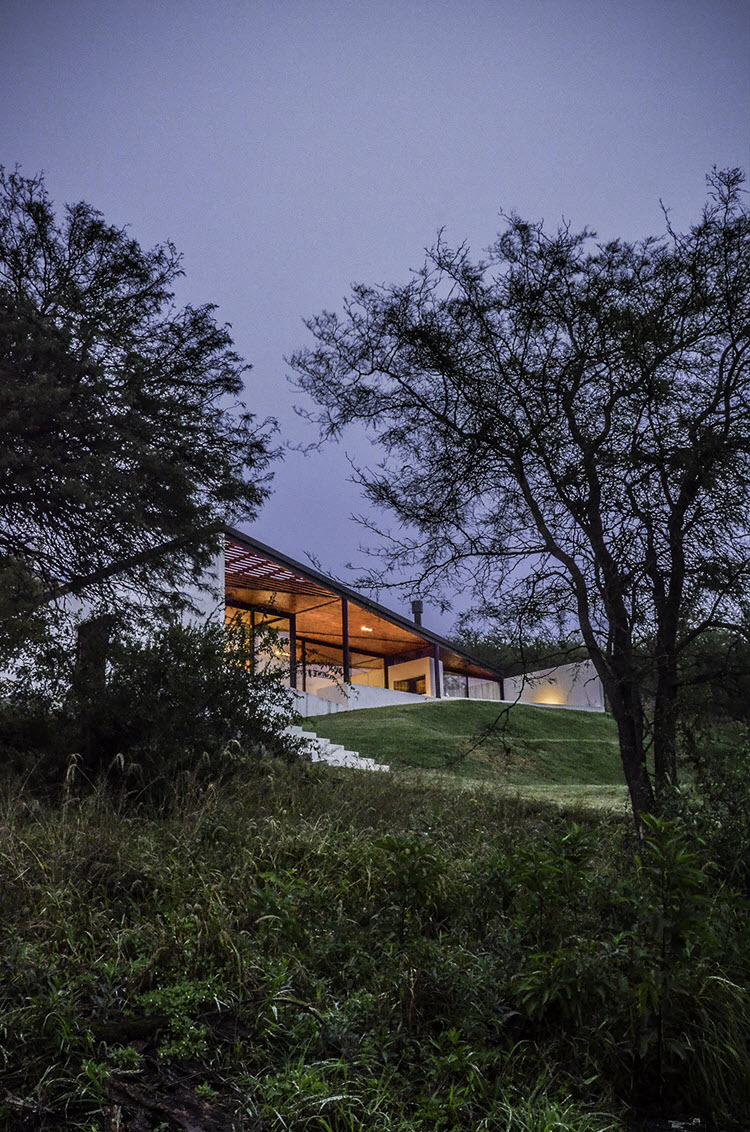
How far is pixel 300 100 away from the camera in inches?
3691

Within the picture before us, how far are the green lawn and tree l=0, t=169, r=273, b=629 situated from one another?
6355 mm

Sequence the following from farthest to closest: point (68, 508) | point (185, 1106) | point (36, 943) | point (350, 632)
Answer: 1. point (350, 632)
2. point (68, 508)
3. point (36, 943)
4. point (185, 1106)

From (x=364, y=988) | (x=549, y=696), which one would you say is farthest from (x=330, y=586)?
(x=364, y=988)

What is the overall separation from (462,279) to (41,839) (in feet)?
18.9

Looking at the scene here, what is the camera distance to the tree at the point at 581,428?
6242 mm

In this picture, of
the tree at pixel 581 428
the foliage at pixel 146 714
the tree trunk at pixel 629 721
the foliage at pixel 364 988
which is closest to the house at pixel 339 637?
the foliage at pixel 146 714

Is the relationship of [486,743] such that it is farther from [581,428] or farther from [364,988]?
[364,988]

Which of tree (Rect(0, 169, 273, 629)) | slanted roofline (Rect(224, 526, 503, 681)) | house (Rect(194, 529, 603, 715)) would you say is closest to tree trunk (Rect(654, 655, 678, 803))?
tree (Rect(0, 169, 273, 629))

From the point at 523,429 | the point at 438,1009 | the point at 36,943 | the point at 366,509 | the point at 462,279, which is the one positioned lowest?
the point at 438,1009

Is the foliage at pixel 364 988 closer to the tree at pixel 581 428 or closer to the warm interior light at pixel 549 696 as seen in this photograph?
the tree at pixel 581 428

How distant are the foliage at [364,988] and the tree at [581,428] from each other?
2289 mm

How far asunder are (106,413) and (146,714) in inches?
225

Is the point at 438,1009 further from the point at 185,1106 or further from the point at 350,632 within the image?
the point at 350,632

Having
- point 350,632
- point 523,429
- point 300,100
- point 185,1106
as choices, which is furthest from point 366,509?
point 300,100
